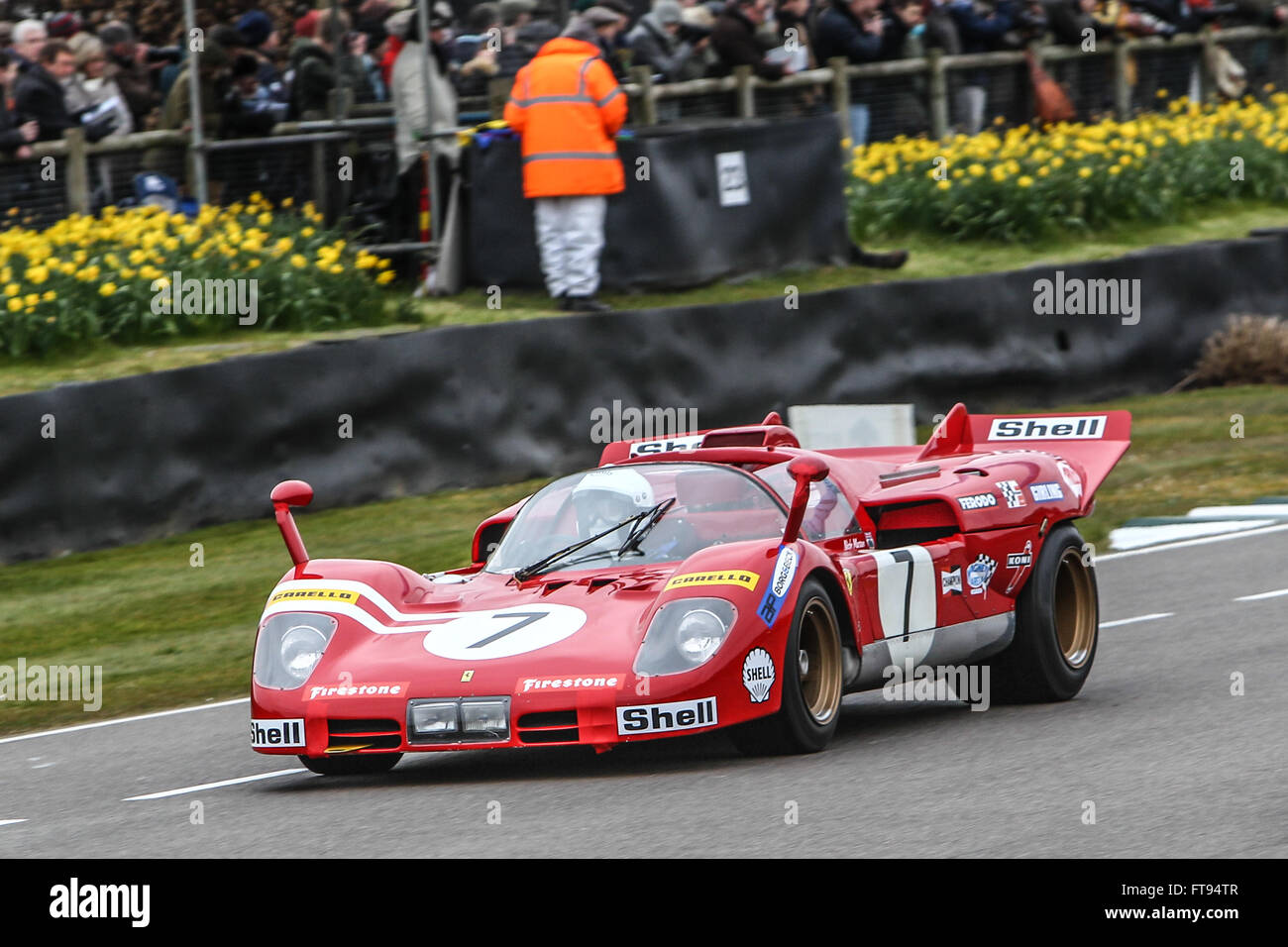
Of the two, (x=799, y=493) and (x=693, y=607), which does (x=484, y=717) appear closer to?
(x=693, y=607)

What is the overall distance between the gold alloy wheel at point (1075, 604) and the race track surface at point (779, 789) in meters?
0.25

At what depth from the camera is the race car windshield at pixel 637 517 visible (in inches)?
320

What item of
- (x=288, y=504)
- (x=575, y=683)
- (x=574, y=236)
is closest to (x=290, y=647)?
(x=288, y=504)

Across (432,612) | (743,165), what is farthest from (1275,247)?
(432,612)

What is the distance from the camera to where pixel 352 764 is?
25.5ft

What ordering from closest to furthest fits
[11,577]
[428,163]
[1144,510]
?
[11,577] < [1144,510] < [428,163]

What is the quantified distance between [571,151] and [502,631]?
28.8 ft

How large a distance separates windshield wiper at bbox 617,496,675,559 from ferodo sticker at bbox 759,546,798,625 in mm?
838

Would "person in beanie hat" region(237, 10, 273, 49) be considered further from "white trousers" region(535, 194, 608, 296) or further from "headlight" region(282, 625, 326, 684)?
Answer: "headlight" region(282, 625, 326, 684)

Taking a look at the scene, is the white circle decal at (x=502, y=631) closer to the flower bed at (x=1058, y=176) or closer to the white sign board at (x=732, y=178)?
the white sign board at (x=732, y=178)
